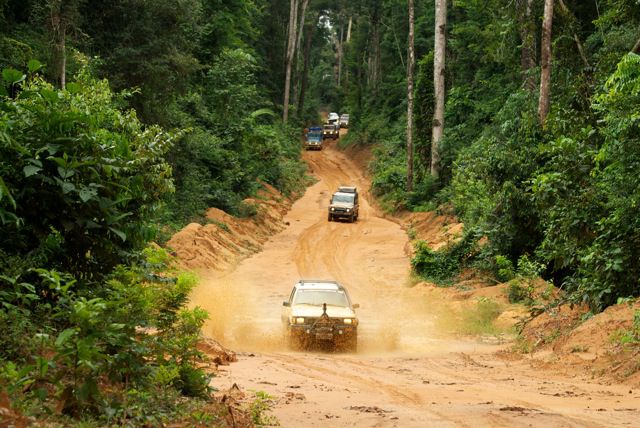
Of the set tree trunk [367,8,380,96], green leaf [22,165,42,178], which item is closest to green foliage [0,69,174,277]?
green leaf [22,165,42,178]

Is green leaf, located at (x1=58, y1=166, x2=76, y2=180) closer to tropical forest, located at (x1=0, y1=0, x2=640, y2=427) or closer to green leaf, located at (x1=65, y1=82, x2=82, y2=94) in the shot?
tropical forest, located at (x1=0, y1=0, x2=640, y2=427)

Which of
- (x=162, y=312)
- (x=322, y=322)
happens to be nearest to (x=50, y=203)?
(x=162, y=312)

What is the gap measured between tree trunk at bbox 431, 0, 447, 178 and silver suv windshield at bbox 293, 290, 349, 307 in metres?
24.0

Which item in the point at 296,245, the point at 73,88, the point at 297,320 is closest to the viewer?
the point at 73,88

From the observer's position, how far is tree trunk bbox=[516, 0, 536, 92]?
29000 millimetres

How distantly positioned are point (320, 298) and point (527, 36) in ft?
52.4

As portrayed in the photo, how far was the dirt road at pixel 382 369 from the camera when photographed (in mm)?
9547

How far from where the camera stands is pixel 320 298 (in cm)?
1833

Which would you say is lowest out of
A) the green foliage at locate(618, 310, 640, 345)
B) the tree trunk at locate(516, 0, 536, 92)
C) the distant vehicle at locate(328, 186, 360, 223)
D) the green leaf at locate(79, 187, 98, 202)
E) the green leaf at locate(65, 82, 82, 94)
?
the green foliage at locate(618, 310, 640, 345)

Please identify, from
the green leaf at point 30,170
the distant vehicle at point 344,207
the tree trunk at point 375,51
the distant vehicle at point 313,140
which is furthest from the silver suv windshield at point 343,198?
the tree trunk at point 375,51

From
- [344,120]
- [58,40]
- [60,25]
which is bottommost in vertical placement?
[58,40]

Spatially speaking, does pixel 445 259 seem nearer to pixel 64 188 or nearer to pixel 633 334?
pixel 633 334

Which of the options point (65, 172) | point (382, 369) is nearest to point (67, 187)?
point (65, 172)

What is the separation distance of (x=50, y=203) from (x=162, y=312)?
1809mm
